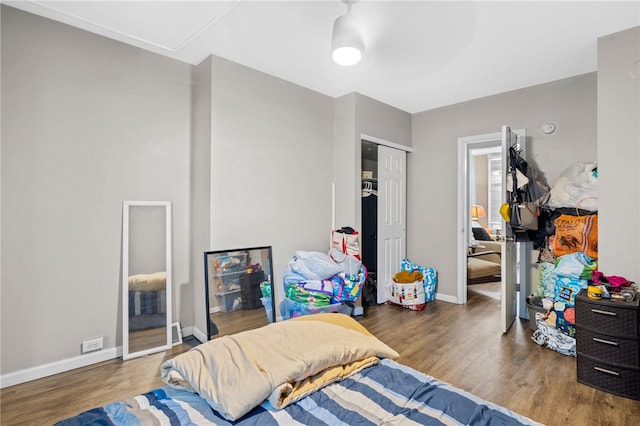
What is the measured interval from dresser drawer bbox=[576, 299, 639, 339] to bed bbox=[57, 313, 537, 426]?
1.71 m

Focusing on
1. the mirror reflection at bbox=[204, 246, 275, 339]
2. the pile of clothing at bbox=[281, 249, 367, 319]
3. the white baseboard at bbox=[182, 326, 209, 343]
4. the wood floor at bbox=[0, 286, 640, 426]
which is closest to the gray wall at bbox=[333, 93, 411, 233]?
the pile of clothing at bbox=[281, 249, 367, 319]

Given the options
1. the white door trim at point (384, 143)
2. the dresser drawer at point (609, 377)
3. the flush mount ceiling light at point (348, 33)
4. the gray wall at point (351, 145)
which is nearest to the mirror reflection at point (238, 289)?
the gray wall at point (351, 145)

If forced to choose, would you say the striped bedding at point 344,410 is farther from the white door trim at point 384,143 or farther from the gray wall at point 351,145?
the white door trim at point 384,143

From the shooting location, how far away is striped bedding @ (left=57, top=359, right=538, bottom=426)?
3.56 ft

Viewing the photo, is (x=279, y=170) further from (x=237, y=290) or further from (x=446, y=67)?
(x=446, y=67)

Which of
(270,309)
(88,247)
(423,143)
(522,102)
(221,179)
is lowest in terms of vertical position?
(270,309)

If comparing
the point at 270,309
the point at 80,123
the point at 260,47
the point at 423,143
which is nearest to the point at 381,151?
the point at 423,143

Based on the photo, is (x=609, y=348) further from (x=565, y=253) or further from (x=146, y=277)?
(x=146, y=277)

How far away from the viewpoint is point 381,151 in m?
4.29

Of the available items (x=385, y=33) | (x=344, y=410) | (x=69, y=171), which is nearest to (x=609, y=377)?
(x=344, y=410)

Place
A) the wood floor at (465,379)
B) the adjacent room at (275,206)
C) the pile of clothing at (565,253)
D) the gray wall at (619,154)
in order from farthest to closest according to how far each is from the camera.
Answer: the pile of clothing at (565,253), the gray wall at (619,154), the wood floor at (465,379), the adjacent room at (275,206)

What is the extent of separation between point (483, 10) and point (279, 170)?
2.20m

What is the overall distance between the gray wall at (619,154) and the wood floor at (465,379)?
966 mm

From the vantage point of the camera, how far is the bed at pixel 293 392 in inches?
43.3
